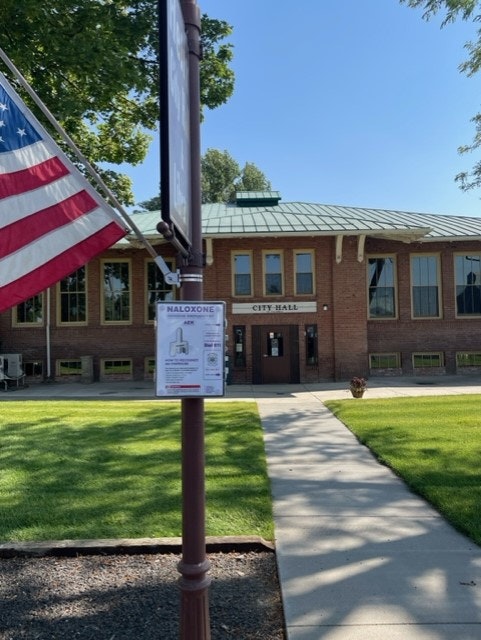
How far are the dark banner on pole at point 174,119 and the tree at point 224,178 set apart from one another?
4649 centimetres

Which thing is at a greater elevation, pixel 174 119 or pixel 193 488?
pixel 174 119

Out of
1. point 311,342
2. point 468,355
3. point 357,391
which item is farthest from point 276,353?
point 468,355

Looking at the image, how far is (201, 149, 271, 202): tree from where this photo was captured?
48700 millimetres

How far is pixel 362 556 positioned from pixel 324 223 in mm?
16406

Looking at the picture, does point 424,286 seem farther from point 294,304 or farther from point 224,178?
point 224,178

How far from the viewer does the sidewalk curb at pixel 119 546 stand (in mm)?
4191

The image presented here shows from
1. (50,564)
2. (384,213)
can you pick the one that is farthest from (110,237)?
(384,213)

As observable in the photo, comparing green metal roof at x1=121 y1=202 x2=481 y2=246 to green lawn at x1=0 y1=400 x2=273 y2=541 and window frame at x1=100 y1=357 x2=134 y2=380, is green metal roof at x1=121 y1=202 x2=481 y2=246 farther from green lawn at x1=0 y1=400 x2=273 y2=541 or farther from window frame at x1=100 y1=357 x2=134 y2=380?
green lawn at x1=0 y1=400 x2=273 y2=541

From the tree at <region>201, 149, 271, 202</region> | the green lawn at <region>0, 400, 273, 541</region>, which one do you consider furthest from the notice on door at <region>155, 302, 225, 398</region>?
the tree at <region>201, 149, 271, 202</region>

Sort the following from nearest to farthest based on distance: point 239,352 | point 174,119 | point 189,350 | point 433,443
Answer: point 174,119 → point 189,350 → point 433,443 → point 239,352

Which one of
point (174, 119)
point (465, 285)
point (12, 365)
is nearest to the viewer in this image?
point (174, 119)

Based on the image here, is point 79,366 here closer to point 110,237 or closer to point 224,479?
point 224,479

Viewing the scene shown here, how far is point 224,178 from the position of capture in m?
48.9

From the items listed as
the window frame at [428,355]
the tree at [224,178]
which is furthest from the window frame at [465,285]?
the tree at [224,178]
